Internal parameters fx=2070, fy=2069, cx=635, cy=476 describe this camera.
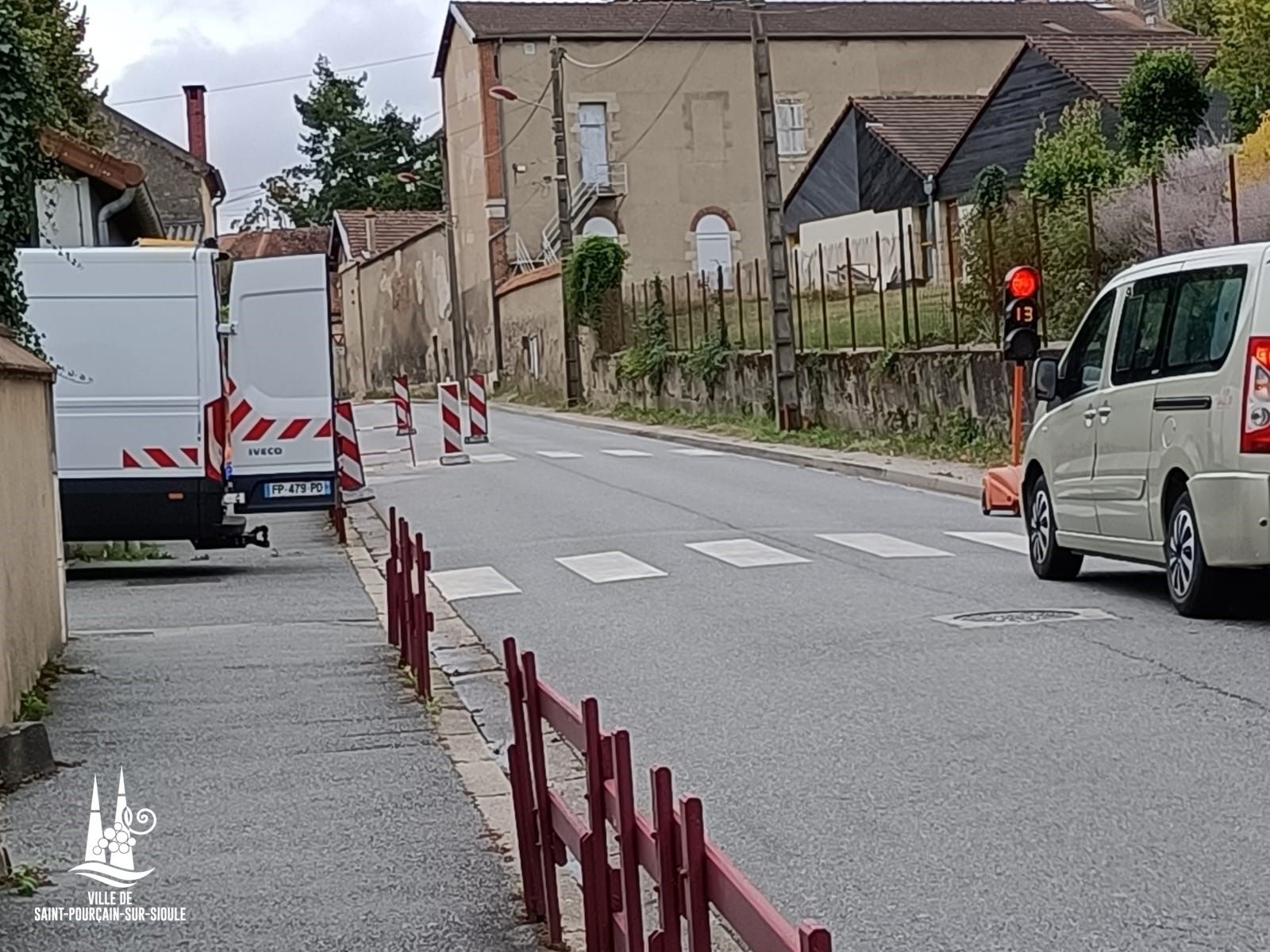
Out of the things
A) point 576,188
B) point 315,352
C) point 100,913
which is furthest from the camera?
point 576,188

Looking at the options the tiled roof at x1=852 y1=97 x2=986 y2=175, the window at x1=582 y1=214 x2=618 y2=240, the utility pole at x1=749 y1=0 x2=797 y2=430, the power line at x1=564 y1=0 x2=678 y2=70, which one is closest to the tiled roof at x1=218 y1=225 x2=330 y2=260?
the power line at x1=564 y1=0 x2=678 y2=70

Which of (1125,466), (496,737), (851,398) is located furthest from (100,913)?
(851,398)

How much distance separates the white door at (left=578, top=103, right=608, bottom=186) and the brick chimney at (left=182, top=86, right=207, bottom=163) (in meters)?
13.8

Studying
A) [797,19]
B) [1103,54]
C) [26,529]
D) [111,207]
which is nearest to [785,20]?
[797,19]

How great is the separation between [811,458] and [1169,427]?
1688 cm

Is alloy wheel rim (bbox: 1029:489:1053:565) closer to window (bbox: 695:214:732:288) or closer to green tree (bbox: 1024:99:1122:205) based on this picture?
green tree (bbox: 1024:99:1122:205)

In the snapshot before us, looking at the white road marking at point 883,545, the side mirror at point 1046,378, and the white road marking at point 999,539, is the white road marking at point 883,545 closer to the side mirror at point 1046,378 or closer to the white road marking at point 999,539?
the white road marking at point 999,539

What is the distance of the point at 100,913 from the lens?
19.6 ft

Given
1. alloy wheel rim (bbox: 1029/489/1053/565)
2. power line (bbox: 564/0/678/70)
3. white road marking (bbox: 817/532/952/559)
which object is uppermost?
power line (bbox: 564/0/678/70)

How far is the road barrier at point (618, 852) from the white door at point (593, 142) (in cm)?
5787

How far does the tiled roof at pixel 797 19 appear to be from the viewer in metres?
64.1

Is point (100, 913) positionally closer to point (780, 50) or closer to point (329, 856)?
point (329, 856)

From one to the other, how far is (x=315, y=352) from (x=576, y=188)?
148 feet

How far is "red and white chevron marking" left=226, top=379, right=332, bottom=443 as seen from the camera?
18.2 meters
